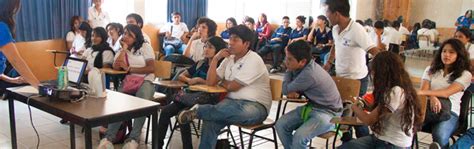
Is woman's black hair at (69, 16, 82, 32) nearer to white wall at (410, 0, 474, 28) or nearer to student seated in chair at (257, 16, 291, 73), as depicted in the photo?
student seated in chair at (257, 16, 291, 73)

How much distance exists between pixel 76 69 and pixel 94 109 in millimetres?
579

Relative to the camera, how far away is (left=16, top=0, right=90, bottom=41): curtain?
5.84 m

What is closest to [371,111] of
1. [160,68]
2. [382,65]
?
[382,65]

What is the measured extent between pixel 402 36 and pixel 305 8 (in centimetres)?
221

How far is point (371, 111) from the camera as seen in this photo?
233 cm

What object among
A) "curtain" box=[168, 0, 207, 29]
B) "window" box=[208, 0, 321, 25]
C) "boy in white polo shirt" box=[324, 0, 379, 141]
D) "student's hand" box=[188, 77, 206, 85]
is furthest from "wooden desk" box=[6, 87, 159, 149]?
"window" box=[208, 0, 321, 25]

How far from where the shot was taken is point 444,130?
9.24ft

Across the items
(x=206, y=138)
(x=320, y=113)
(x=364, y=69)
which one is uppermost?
(x=364, y=69)

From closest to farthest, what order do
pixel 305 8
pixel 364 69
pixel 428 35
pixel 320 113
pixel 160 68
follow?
1. pixel 320 113
2. pixel 364 69
3. pixel 160 68
4. pixel 428 35
5. pixel 305 8

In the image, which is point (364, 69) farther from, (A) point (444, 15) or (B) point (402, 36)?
(A) point (444, 15)

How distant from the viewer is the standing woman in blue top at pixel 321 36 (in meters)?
7.64

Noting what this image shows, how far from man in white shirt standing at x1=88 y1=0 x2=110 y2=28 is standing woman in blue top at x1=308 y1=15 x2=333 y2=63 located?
11.9 ft

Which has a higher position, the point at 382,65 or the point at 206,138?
the point at 382,65

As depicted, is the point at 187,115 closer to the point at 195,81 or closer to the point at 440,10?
the point at 195,81
